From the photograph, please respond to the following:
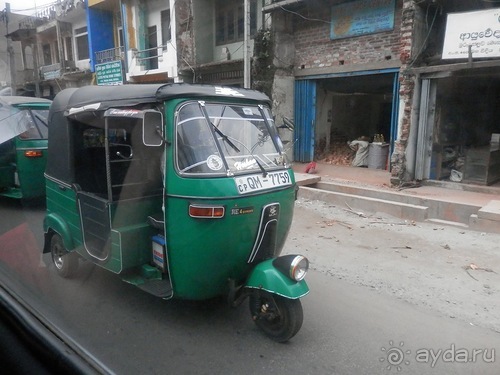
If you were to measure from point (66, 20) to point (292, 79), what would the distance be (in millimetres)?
14254

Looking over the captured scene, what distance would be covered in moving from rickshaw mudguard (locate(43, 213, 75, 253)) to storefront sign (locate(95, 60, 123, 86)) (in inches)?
522

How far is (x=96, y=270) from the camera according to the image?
13.8 feet

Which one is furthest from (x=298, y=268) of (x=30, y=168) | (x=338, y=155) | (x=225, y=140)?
(x=338, y=155)

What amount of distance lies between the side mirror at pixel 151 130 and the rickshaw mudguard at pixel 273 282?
1.23 meters

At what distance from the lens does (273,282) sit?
284 centimetres

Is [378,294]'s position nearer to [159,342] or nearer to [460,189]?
[159,342]

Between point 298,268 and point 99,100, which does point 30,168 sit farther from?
point 298,268

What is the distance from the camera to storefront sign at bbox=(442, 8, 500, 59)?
673 centimetres

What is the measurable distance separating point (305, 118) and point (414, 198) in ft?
16.0

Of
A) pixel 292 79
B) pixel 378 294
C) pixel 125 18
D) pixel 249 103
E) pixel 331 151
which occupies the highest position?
pixel 125 18

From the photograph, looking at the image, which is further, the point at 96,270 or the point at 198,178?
the point at 96,270

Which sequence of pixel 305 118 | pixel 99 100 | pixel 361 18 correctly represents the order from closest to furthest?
pixel 99 100, pixel 361 18, pixel 305 118

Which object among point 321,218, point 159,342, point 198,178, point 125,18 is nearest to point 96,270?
point 159,342

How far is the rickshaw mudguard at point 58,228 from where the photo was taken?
3846 millimetres
